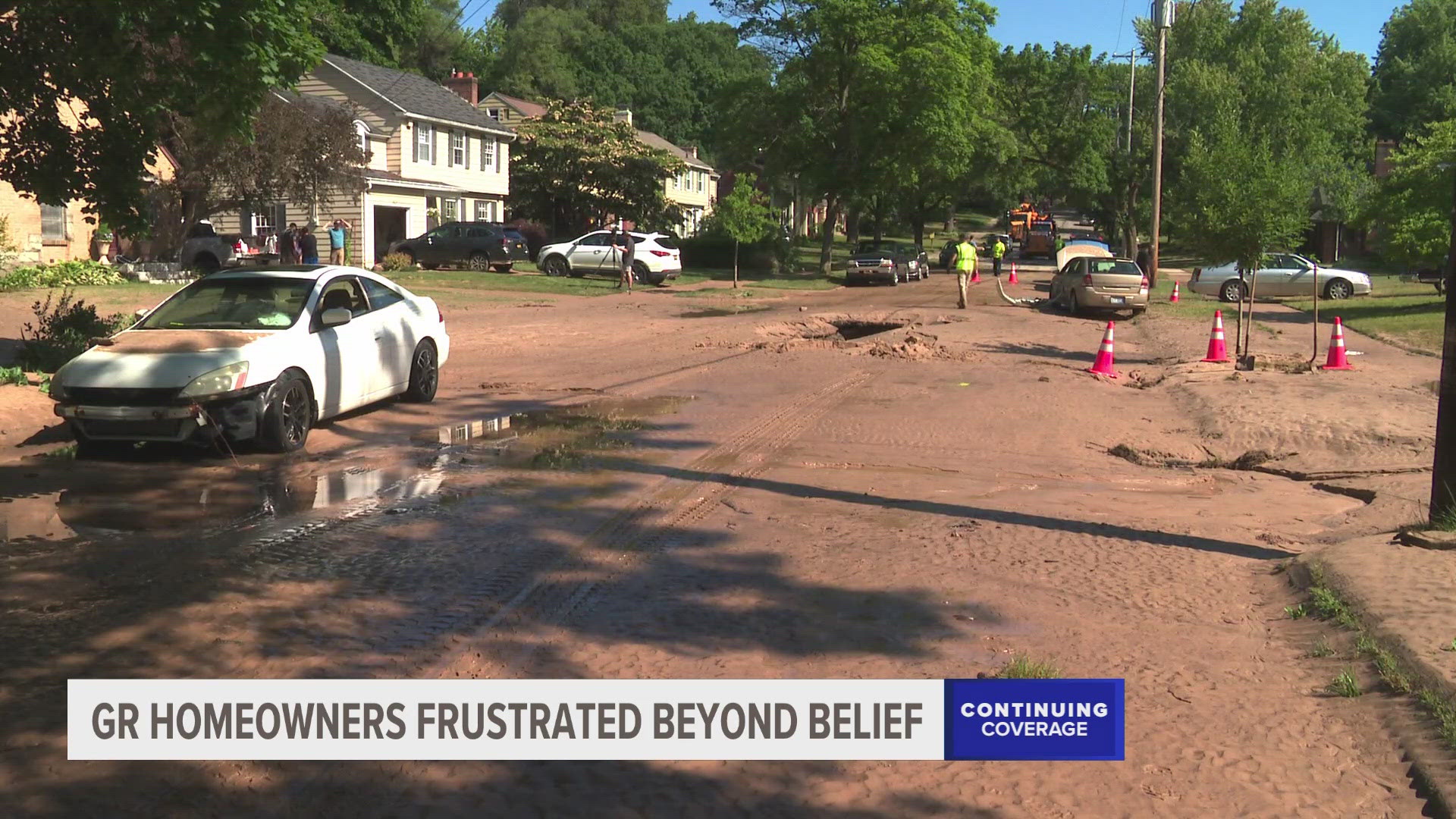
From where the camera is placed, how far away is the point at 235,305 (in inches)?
428

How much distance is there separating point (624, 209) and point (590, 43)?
154 feet

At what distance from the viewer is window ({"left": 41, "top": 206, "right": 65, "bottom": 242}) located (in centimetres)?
3014

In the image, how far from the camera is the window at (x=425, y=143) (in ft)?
150

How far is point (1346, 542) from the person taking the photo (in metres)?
7.66

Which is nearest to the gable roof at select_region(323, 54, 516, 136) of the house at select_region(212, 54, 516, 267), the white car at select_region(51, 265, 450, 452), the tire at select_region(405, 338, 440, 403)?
the house at select_region(212, 54, 516, 267)

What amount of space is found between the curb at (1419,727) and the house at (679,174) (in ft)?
174

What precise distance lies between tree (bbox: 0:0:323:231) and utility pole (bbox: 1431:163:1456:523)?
8.96 m

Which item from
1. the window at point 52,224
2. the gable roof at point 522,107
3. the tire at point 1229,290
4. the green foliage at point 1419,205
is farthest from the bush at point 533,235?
the green foliage at point 1419,205

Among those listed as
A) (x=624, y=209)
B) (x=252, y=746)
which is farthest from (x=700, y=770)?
(x=624, y=209)

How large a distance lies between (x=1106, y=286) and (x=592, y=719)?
26077 millimetres

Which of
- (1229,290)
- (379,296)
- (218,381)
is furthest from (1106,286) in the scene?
(218,381)

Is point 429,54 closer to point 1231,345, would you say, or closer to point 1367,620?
point 1231,345

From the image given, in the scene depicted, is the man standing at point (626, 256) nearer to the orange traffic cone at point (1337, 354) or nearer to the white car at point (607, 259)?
the white car at point (607, 259)

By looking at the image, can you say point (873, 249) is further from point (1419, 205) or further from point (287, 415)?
point (287, 415)
